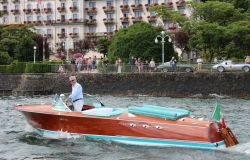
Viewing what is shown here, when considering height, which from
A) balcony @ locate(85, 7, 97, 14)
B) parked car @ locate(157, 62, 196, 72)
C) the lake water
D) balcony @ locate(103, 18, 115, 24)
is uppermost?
balcony @ locate(85, 7, 97, 14)

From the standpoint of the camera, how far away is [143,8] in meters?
104

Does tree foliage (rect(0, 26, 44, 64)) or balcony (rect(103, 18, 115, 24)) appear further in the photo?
balcony (rect(103, 18, 115, 24))

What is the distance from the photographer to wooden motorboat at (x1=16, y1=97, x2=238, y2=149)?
18797mm

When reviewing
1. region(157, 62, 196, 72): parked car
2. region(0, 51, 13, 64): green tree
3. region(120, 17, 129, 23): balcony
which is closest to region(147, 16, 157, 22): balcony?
region(120, 17, 129, 23): balcony

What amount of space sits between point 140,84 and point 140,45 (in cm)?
1529

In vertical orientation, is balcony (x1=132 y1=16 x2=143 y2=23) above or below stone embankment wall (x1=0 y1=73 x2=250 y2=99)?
above

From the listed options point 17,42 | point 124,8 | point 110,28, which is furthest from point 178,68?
point 110,28

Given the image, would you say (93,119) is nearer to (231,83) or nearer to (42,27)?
(231,83)

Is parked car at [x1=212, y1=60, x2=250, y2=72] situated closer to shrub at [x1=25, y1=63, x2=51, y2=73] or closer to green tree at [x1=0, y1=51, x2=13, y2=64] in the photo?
shrub at [x1=25, y1=63, x2=51, y2=73]

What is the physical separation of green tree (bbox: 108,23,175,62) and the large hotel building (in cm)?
3323

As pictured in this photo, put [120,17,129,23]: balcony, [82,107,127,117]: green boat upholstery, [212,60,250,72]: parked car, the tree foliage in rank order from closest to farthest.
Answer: [82,107,127,117]: green boat upholstery → [212,60,250,72]: parked car → the tree foliage → [120,17,129,23]: balcony

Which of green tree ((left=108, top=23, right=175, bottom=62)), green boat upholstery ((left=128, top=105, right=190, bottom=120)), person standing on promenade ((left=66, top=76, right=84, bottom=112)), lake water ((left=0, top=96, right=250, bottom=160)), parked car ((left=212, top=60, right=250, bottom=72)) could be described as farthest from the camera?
green tree ((left=108, top=23, right=175, bottom=62))

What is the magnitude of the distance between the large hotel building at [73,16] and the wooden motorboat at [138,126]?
83.3m

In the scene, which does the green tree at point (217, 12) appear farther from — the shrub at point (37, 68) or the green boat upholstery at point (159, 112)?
the green boat upholstery at point (159, 112)
